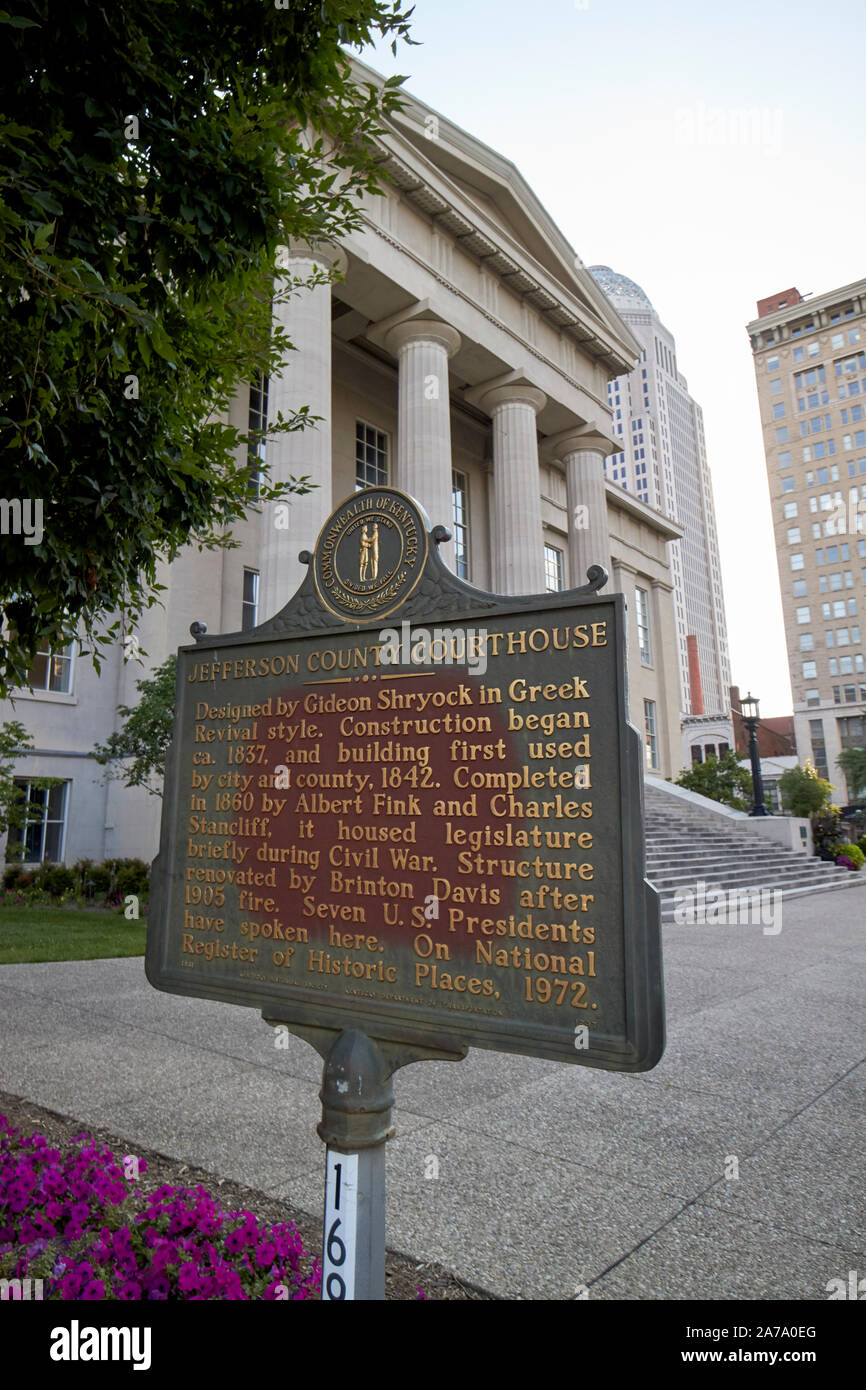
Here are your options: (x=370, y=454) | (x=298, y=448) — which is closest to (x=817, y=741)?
(x=370, y=454)

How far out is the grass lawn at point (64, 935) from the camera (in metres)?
10.6

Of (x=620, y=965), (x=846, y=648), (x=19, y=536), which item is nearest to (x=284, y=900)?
(x=620, y=965)

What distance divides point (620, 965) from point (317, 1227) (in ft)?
6.71

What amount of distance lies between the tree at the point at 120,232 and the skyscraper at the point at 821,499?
82235mm

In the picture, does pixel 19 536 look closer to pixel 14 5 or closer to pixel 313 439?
pixel 14 5

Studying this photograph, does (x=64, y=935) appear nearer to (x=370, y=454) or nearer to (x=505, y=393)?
(x=370, y=454)

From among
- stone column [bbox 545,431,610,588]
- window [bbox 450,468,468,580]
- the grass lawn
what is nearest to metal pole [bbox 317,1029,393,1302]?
the grass lawn

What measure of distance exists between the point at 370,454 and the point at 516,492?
19.7ft

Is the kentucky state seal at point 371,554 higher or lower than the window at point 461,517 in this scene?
lower

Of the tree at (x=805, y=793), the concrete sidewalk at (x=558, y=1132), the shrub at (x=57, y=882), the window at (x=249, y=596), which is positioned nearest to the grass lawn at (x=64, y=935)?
the shrub at (x=57, y=882)

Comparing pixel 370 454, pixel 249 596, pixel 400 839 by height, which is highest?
pixel 370 454

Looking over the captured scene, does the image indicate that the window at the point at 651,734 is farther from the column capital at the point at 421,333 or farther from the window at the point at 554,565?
the column capital at the point at 421,333

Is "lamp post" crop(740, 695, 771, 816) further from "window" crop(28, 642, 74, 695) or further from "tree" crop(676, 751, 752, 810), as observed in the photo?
"window" crop(28, 642, 74, 695)

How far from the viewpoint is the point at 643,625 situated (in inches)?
1693
